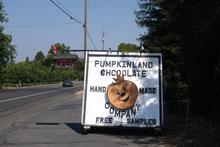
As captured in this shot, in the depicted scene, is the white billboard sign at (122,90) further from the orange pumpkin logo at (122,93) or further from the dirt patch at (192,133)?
the dirt patch at (192,133)

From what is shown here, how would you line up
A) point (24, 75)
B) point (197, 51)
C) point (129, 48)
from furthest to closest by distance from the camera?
1. point (24, 75)
2. point (129, 48)
3. point (197, 51)

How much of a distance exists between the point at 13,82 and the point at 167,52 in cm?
8630

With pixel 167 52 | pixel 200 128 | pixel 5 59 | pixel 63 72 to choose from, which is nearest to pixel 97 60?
pixel 200 128

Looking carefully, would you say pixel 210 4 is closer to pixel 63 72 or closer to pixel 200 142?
pixel 200 142

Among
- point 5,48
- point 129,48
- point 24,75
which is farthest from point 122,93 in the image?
point 24,75

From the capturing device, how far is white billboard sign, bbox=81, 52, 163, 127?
1564 cm

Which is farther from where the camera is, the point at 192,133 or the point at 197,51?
the point at 197,51

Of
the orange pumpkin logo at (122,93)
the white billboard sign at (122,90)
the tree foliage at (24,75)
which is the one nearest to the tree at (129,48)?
the white billboard sign at (122,90)

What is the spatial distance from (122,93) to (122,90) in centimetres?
9

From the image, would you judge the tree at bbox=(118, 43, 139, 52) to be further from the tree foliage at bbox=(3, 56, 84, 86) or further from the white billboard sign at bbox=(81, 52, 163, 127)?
the tree foliage at bbox=(3, 56, 84, 86)

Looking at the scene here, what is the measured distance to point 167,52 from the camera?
87.0ft

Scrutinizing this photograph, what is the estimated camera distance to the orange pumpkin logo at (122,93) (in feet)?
51.9

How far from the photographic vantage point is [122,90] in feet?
52.2

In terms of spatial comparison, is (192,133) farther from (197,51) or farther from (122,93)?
(197,51)
